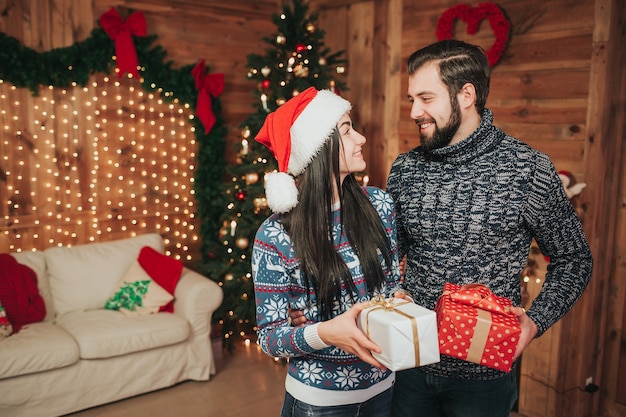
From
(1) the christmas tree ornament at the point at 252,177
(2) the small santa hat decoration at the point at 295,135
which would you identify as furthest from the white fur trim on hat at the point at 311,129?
(1) the christmas tree ornament at the point at 252,177

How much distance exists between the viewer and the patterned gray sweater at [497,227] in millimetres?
1654

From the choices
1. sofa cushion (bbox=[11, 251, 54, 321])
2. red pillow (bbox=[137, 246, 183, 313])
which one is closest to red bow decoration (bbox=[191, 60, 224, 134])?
red pillow (bbox=[137, 246, 183, 313])

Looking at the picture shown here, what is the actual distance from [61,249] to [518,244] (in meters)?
3.21

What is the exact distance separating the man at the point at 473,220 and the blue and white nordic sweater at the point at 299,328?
0.51 feet

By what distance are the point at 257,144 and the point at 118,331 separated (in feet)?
5.00

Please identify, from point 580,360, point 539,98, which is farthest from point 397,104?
point 580,360

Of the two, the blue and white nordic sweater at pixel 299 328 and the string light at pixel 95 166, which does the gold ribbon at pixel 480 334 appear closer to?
the blue and white nordic sweater at pixel 299 328

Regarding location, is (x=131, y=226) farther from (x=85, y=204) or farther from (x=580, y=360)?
(x=580, y=360)

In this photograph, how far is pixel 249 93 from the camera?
498 centimetres

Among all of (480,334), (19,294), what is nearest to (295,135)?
(480,334)

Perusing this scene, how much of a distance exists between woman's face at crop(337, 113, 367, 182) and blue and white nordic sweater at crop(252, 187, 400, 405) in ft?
0.42

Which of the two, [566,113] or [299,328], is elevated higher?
[566,113]

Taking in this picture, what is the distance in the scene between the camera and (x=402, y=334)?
131 cm

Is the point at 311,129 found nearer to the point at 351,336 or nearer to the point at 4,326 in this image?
the point at 351,336
